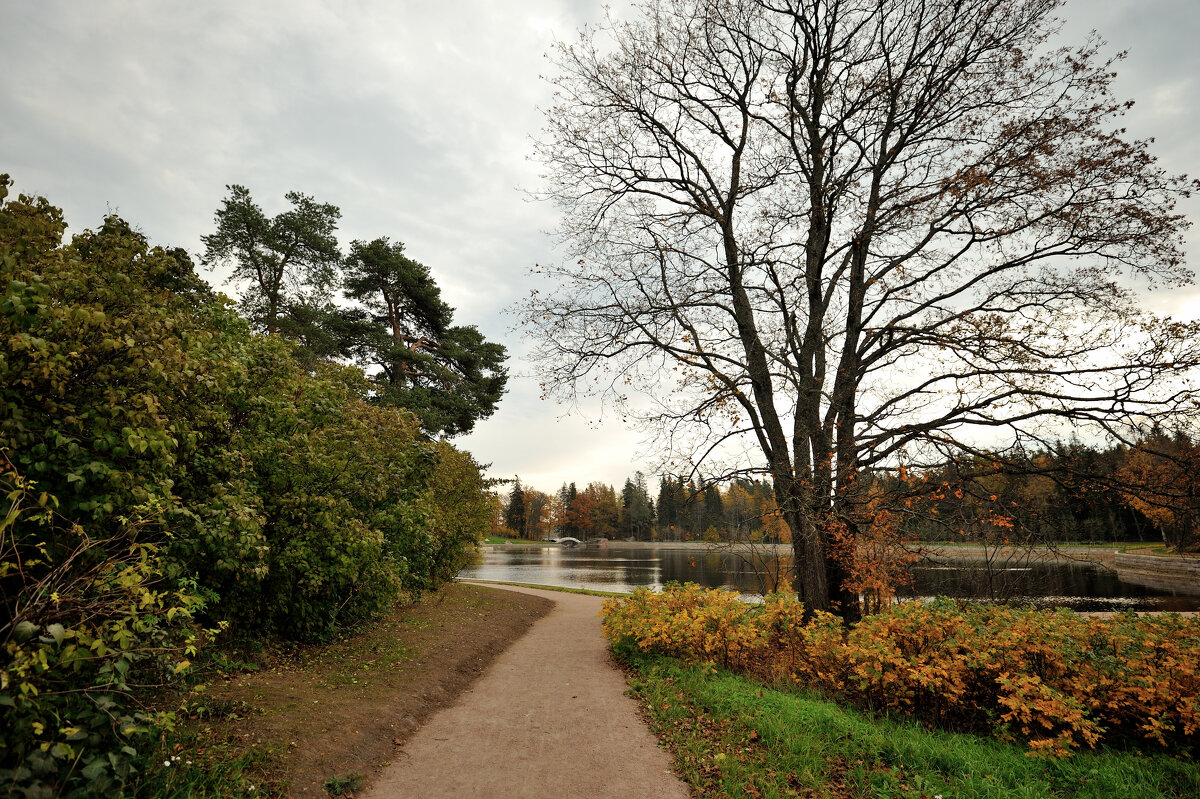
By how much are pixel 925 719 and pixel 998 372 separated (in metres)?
5.26

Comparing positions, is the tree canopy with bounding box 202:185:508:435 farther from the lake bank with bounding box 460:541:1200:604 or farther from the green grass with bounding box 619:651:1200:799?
the green grass with bounding box 619:651:1200:799

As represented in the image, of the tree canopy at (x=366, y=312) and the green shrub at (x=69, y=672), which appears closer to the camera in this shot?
the green shrub at (x=69, y=672)

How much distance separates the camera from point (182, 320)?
4.50m

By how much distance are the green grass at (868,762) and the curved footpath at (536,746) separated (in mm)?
406

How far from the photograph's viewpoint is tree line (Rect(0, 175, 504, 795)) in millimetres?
2668

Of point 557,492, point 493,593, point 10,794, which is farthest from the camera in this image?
point 557,492

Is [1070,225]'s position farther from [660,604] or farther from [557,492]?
[557,492]

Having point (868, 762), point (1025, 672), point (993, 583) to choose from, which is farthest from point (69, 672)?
point (993, 583)

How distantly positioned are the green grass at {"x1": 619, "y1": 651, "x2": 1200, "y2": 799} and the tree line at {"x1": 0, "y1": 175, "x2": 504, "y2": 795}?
155 inches

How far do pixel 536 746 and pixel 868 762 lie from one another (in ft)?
9.57

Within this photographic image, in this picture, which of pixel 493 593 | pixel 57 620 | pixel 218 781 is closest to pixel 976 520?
pixel 218 781

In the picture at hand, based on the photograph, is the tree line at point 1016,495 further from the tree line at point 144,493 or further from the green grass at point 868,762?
the tree line at point 144,493

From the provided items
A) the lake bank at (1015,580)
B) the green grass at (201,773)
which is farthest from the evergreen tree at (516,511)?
the green grass at (201,773)

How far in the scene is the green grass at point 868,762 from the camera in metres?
4.10
